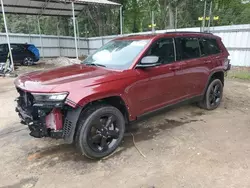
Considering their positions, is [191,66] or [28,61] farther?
[28,61]

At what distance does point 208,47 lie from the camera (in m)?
4.71

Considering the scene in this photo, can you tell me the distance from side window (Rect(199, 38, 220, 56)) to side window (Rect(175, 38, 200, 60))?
0.17 metres

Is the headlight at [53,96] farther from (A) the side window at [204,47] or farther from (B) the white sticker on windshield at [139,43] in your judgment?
(A) the side window at [204,47]

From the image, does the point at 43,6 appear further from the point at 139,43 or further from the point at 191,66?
the point at 191,66

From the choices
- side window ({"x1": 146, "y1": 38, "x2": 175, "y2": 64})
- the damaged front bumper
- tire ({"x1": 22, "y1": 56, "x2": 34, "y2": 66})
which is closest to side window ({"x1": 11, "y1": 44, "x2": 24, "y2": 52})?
tire ({"x1": 22, "y1": 56, "x2": 34, "y2": 66})

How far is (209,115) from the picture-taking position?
4750 millimetres

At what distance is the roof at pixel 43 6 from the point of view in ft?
43.0

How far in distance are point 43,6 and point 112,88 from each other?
549 inches

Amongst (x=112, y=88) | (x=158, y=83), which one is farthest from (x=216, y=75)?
(x=112, y=88)

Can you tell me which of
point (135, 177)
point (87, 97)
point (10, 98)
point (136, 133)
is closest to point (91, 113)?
point (87, 97)

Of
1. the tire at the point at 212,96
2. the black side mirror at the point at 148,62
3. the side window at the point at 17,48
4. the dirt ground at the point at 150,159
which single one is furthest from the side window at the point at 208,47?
the side window at the point at 17,48

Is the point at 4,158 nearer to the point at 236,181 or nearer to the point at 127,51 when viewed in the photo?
the point at 127,51

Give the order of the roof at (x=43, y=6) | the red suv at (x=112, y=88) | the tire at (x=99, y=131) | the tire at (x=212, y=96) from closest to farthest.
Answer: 1. the red suv at (x=112, y=88)
2. the tire at (x=99, y=131)
3. the tire at (x=212, y=96)
4. the roof at (x=43, y=6)

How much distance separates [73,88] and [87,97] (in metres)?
0.21
